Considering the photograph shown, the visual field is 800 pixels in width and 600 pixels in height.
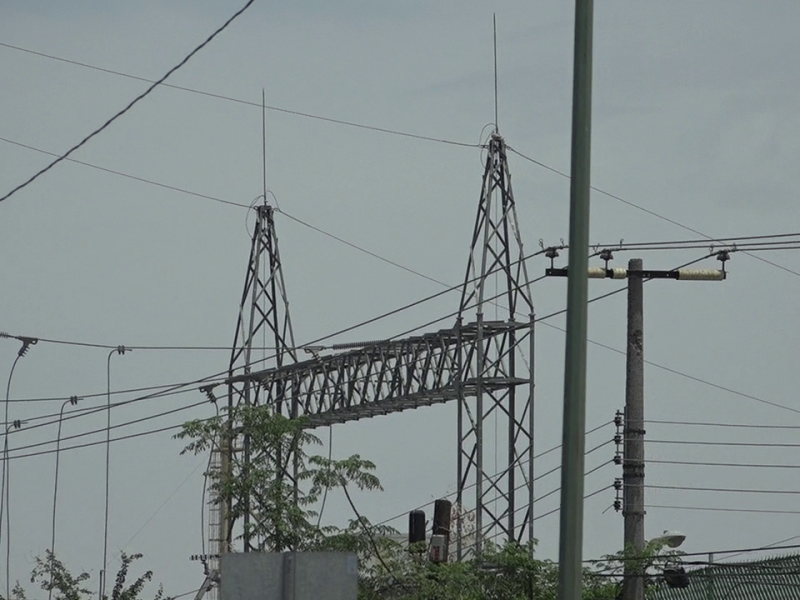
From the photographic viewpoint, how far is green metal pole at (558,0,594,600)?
431 inches

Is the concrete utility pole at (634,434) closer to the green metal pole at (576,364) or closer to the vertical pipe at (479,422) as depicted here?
the vertical pipe at (479,422)

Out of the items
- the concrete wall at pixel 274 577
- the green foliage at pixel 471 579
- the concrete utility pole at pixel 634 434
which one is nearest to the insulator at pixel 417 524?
the green foliage at pixel 471 579

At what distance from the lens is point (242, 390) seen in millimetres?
41500

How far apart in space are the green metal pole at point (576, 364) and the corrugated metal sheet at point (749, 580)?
48.1 ft

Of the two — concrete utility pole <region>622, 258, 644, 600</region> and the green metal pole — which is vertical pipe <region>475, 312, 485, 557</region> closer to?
concrete utility pole <region>622, 258, 644, 600</region>

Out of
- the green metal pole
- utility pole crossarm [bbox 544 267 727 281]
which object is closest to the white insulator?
utility pole crossarm [bbox 544 267 727 281]

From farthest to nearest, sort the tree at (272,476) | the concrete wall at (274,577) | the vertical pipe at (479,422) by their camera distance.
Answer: the vertical pipe at (479,422) → the tree at (272,476) → the concrete wall at (274,577)

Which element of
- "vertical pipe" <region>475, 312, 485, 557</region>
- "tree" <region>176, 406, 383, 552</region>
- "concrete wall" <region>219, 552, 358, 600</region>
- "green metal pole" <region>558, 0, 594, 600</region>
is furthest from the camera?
"vertical pipe" <region>475, 312, 485, 557</region>

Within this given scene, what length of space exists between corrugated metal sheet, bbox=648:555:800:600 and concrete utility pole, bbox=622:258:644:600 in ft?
4.37

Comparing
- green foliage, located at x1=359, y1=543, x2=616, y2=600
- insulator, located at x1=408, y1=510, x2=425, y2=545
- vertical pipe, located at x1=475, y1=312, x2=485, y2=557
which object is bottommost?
green foliage, located at x1=359, y1=543, x2=616, y2=600

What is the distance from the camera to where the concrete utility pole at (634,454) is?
25031 mm

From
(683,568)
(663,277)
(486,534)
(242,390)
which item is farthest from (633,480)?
(242,390)

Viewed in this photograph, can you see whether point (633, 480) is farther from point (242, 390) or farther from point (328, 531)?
point (242, 390)

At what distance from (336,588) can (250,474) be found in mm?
10229
